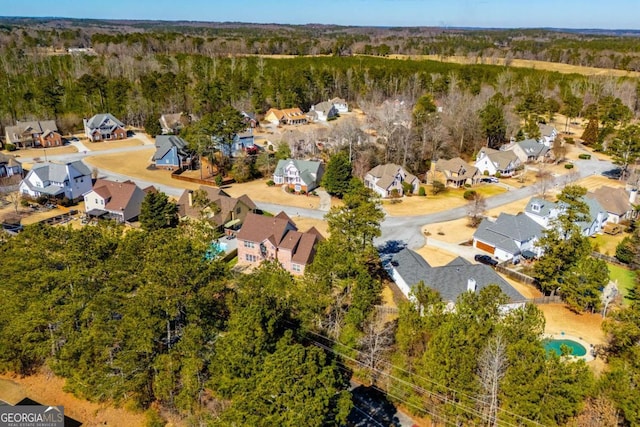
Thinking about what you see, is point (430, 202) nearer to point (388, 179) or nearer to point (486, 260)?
point (388, 179)

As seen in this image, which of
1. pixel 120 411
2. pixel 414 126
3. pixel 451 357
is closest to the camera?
pixel 451 357

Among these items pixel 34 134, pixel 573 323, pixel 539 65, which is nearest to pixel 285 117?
pixel 34 134

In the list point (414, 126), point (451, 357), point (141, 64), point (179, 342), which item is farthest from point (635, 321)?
point (141, 64)

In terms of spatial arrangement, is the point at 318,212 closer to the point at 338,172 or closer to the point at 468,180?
the point at 338,172

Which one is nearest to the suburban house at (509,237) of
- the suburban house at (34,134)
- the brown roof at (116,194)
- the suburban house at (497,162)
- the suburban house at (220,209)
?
the suburban house at (220,209)

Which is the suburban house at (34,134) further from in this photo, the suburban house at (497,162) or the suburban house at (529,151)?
the suburban house at (529,151)

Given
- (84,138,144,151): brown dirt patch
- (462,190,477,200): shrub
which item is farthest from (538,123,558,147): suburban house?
(84,138,144,151): brown dirt patch
